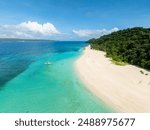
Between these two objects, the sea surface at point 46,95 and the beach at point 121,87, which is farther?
the beach at point 121,87

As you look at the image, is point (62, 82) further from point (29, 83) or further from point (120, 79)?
point (120, 79)

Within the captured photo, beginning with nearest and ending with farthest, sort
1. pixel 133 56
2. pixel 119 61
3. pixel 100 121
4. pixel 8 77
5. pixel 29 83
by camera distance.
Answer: pixel 100 121
pixel 29 83
pixel 8 77
pixel 133 56
pixel 119 61

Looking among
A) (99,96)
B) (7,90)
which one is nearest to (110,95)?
(99,96)

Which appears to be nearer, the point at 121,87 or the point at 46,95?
the point at 46,95

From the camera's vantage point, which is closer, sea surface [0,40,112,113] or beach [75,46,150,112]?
sea surface [0,40,112,113]

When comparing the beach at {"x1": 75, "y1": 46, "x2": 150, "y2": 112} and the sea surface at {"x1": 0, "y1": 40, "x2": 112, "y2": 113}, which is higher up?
the beach at {"x1": 75, "y1": 46, "x2": 150, "y2": 112}

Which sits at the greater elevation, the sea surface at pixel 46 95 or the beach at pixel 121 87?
the beach at pixel 121 87

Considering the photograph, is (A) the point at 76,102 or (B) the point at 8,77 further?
(B) the point at 8,77

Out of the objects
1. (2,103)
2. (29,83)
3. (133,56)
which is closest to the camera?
(2,103)
